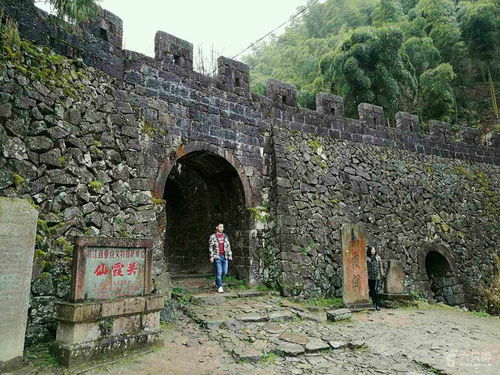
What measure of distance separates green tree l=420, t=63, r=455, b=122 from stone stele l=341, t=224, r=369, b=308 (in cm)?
1034

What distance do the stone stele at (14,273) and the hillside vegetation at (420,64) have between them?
39.0ft

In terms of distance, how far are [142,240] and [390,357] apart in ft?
11.9

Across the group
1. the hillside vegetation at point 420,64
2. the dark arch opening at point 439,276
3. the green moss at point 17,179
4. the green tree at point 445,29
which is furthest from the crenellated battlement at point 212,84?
the green tree at point 445,29

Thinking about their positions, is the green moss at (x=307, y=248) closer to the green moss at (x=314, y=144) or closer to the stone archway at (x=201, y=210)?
the stone archway at (x=201, y=210)

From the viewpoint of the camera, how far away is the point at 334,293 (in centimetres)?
847

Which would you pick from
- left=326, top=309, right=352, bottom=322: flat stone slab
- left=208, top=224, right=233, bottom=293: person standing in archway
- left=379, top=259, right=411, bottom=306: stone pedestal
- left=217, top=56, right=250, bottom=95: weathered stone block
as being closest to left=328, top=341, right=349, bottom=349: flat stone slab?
left=326, top=309, right=352, bottom=322: flat stone slab

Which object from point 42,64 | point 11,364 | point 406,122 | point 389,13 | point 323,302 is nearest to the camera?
point 11,364

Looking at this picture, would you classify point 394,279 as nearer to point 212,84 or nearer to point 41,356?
point 212,84

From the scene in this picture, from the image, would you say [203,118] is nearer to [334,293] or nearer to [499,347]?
[334,293]

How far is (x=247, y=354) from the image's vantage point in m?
4.52

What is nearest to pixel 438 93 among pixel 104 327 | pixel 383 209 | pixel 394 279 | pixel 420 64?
pixel 420 64

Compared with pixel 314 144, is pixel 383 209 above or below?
below

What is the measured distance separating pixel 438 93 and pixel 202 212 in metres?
11.6

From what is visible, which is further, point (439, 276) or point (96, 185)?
point (439, 276)
